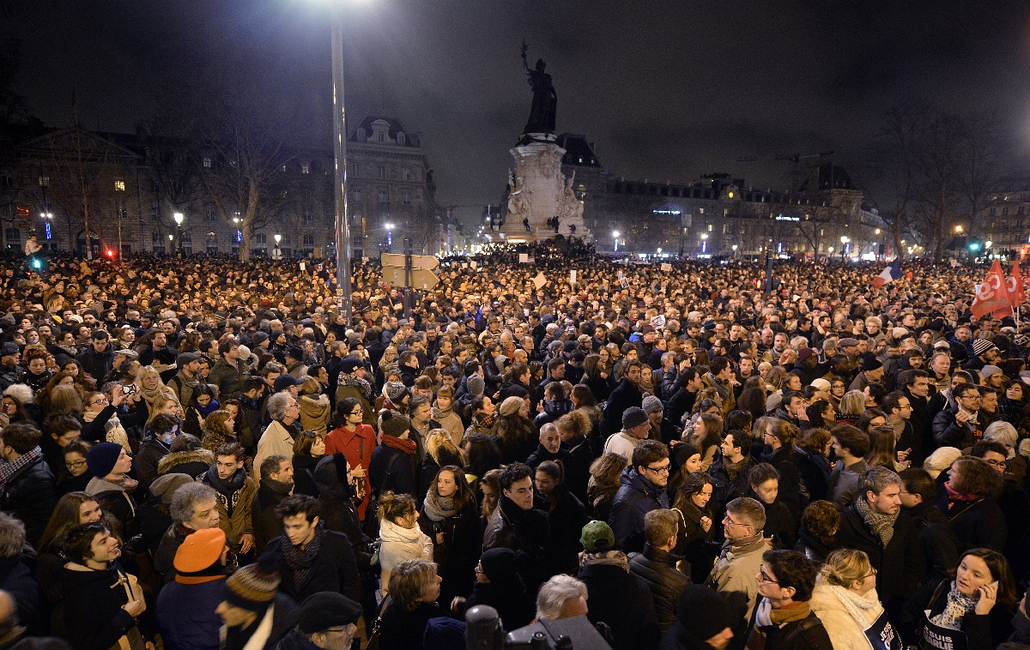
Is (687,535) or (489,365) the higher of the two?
(489,365)

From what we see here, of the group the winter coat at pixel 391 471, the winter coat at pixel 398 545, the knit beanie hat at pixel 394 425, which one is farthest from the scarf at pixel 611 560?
the knit beanie hat at pixel 394 425

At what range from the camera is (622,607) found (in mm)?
3021

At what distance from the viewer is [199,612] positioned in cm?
280

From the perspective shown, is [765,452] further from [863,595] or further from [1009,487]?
[863,595]

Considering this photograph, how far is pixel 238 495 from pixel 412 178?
65339mm

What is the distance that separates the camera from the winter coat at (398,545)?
360 centimetres

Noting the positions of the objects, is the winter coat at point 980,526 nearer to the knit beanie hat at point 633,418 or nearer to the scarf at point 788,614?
the scarf at point 788,614

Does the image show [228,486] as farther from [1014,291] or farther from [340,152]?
[1014,291]

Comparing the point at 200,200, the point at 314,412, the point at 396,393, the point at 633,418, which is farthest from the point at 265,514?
the point at 200,200

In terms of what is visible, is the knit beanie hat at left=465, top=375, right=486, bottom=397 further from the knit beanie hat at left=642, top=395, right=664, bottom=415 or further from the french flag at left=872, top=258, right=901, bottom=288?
the french flag at left=872, top=258, right=901, bottom=288

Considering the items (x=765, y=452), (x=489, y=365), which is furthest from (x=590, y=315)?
(x=765, y=452)

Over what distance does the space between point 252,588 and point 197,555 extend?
14.0 inches

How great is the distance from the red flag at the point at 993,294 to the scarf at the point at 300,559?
13225mm

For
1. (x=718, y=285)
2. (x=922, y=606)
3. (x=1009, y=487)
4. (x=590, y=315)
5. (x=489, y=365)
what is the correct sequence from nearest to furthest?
(x=922, y=606) < (x=1009, y=487) < (x=489, y=365) < (x=590, y=315) < (x=718, y=285)
